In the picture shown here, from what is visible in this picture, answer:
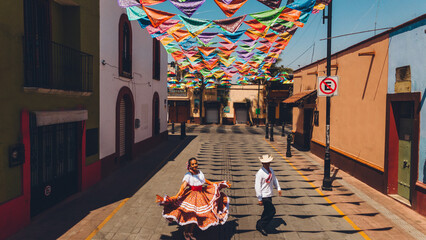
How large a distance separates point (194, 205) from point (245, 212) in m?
2.35

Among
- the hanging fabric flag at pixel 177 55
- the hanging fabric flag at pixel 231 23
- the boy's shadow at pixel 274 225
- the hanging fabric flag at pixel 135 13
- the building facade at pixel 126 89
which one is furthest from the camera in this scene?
the hanging fabric flag at pixel 177 55

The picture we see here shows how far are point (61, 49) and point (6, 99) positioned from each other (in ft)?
10.1

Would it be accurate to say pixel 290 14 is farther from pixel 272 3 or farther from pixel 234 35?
pixel 234 35

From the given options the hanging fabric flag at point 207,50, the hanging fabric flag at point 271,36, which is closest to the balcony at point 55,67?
the hanging fabric flag at point 207,50

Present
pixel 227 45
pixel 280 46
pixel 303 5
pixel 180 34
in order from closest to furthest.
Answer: pixel 303 5 → pixel 180 34 → pixel 227 45 → pixel 280 46

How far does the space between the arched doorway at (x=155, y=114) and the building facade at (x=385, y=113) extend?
11.3 m

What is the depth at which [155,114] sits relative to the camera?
18.9 meters

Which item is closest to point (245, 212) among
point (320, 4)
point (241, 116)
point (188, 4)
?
point (188, 4)

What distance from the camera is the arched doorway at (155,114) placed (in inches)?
718

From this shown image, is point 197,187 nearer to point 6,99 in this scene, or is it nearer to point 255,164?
point 6,99

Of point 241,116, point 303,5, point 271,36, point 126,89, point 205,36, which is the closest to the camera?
point 303,5

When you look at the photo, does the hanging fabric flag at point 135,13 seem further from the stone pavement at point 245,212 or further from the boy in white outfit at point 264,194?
the boy in white outfit at point 264,194

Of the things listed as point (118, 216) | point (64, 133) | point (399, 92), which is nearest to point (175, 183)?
point (118, 216)

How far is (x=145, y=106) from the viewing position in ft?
54.5
